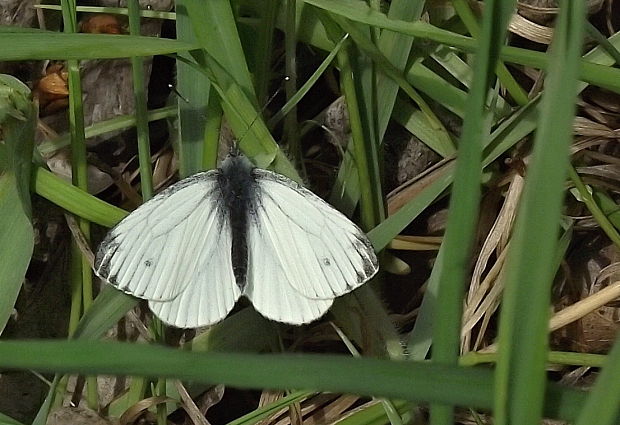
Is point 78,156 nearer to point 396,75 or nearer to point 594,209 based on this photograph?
point 396,75

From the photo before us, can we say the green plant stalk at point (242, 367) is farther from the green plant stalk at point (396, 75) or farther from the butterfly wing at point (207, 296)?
the green plant stalk at point (396, 75)

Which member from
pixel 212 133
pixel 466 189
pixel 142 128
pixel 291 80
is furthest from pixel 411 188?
pixel 466 189

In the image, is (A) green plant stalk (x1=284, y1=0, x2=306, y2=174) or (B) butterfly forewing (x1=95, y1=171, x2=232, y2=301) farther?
(A) green plant stalk (x1=284, y1=0, x2=306, y2=174)

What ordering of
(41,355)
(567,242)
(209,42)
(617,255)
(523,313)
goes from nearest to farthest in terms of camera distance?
(41,355), (523,313), (209,42), (567,242), (617,255)

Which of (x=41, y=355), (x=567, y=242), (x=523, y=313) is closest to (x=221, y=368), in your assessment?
(x=41, y=355)

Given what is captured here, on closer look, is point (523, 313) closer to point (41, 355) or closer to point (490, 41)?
point (490, 41)

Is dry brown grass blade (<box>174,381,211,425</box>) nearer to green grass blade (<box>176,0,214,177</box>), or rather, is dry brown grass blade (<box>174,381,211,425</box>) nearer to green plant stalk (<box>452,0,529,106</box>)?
green grass blade (<box>176,0,214,177</box>)

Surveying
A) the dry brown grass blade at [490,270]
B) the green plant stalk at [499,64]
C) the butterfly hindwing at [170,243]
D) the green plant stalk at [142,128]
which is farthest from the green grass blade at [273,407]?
the green plant stalk at [499,64]

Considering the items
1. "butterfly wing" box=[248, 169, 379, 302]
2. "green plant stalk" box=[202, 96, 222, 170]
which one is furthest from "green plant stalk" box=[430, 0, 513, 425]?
"green plant stalk" box=[202, 96, 222, 170]
